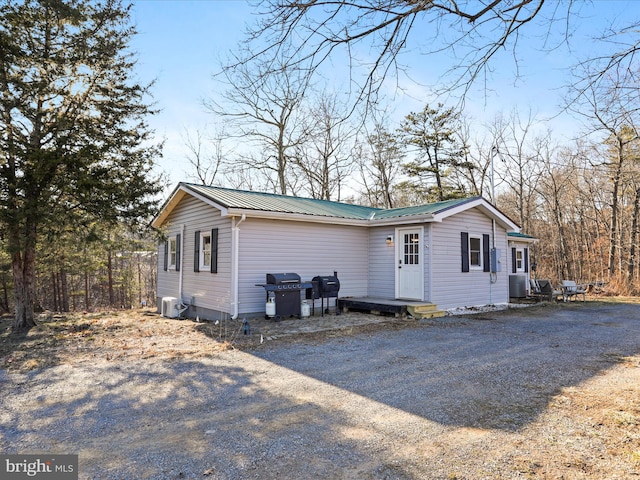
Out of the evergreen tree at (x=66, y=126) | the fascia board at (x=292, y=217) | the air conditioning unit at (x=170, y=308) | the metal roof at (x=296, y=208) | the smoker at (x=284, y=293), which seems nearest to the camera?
the evergreen tree at (x=66, y=126)

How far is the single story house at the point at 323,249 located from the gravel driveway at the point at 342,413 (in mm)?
3456

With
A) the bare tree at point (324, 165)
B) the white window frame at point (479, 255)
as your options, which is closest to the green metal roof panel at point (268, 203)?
the white window frame at point (479, 255)

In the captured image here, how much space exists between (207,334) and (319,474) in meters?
5.86

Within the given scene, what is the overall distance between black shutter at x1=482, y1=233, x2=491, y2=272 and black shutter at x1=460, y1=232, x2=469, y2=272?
932 millimetres

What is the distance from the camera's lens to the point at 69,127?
850 centimetres

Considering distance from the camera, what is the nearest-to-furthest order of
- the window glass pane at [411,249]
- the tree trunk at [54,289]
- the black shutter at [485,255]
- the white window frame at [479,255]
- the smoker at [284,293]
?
1. the smoker at [284,293]
2. the window glass pane at [411,249]
3. the white window frame at [479,255]
4. the black shutter at [485,255]
5. the tree trunk at [54,289]

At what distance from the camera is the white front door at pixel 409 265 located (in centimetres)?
1041

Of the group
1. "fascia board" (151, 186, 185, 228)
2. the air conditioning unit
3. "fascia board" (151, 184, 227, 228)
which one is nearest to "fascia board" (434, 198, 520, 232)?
"fascia board" (151, 184, 227, 228)

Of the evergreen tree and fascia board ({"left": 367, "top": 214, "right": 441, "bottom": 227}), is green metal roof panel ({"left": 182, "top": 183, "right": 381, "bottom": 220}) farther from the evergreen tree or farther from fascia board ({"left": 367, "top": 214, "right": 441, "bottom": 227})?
the evergreen tree

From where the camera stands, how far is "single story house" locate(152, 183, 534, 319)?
934cm

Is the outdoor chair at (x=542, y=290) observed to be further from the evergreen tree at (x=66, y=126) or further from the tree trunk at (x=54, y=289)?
the tree trunk at (x=54, y=289)

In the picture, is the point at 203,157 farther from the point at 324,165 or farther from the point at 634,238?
the point at 634,238

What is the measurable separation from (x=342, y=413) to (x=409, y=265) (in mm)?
7424

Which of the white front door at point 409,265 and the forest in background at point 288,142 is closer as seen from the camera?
the forest in background at point 288,142
